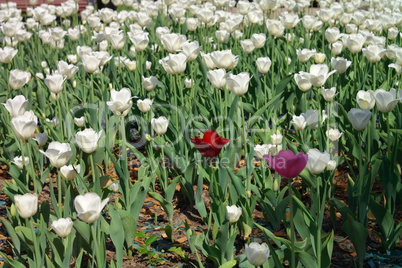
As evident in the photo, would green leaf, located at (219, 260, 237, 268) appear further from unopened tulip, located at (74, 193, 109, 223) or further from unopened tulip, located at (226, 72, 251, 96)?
unopened tulip, located at (226, 72, 251, 96)

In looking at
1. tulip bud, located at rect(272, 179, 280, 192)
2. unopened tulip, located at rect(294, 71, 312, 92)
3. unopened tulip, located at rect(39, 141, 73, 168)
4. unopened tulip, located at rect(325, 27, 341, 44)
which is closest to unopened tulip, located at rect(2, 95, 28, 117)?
unopened tulip, located at rect(39, 141, 73, 168)

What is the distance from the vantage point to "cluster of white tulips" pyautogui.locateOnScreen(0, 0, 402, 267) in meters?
2.19

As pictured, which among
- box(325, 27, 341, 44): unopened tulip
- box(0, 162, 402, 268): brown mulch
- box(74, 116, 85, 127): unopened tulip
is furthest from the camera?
box(325, 27, 341, 44): unopened tulip

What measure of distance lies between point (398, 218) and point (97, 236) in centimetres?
150

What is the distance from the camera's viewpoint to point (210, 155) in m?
2.28

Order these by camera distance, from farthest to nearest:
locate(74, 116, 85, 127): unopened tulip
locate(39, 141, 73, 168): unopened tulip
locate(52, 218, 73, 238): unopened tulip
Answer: locate(74, 116, 85, 127): unopened tulip < locate(39, 141, 73, 168): unopened tulip < locate(52, 218, 73, 238): unopened tulip

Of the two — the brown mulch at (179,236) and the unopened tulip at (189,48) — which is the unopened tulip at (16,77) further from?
the unopened tulip at (189,48)

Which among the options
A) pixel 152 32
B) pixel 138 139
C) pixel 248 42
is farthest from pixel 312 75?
pixel 152 32

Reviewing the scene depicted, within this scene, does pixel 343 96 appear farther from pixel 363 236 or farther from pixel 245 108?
pixel 363 236

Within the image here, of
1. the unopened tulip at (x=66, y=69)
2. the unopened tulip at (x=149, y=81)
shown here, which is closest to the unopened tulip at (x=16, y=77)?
the unopened tulip at (x=66, y=69)

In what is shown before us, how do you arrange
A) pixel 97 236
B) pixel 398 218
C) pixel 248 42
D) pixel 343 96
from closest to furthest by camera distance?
pixel 97 236
pixel 398 218
pixel 343 96
pixel 248 42

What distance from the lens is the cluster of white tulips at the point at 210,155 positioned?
86.0 inches

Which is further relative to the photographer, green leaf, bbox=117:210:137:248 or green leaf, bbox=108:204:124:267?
green leaf, bbox=117:210:137:248

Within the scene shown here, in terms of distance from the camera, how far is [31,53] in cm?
571
